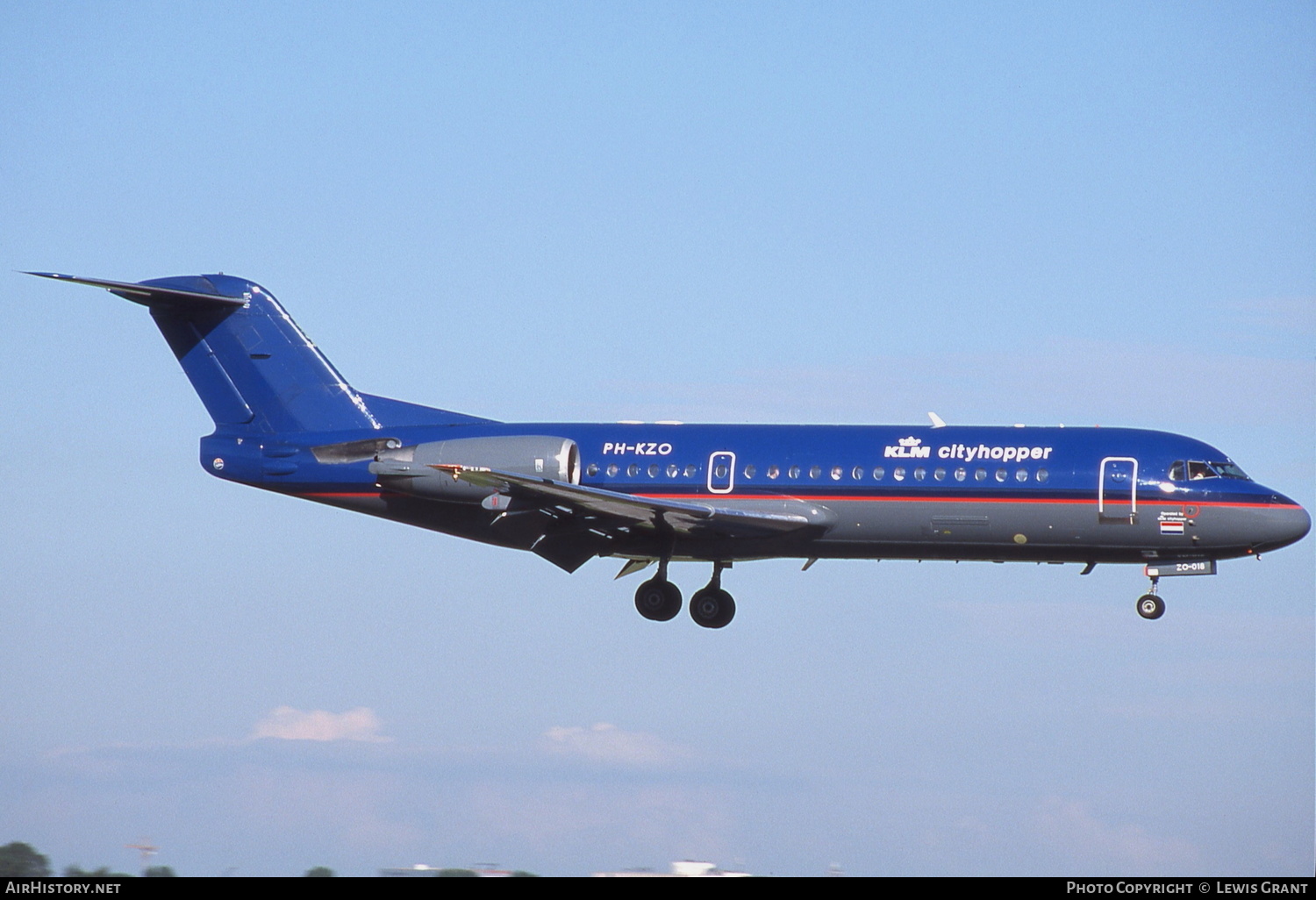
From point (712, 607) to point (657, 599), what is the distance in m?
1.23

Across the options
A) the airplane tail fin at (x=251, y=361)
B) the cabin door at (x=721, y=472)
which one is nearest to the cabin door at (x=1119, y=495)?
the cabin door at (x=721, y=472)

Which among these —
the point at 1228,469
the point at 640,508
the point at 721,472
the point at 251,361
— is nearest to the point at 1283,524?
the point at 1228,469

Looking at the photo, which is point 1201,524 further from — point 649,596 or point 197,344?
point 197,344

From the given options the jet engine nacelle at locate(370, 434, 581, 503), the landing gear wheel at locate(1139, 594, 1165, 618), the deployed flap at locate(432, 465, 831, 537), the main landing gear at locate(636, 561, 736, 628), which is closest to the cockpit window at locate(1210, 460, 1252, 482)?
the landing gear wheel at locate(1139, 594, 1165, 618)

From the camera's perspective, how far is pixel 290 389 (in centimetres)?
4131

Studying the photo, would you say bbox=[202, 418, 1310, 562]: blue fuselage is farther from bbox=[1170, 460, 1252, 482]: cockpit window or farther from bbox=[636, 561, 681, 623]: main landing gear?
bbox=[636, 561, 681, 623]: main landing gear

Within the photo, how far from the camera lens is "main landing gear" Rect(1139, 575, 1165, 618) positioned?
3628cm

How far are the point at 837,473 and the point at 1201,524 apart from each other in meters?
7.24

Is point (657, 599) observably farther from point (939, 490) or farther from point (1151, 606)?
point (1151, 606)

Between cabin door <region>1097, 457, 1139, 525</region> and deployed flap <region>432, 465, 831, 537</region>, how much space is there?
18.0 ft

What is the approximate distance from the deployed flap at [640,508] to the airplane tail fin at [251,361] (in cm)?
512
